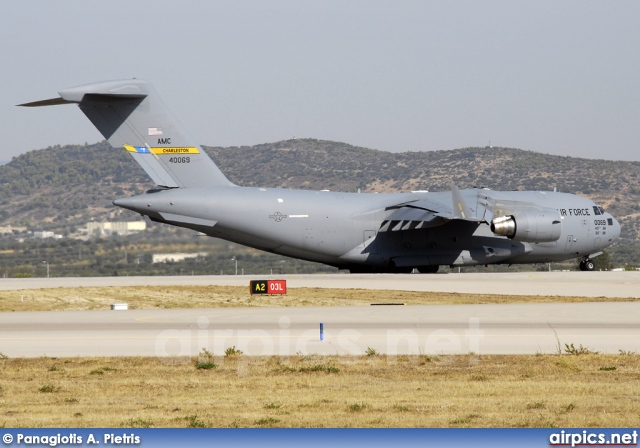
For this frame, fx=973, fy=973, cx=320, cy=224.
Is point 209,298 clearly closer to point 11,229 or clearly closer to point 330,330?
point 330,330

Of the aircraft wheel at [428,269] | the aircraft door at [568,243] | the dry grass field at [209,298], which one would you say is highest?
the aircraft door at [568,243]

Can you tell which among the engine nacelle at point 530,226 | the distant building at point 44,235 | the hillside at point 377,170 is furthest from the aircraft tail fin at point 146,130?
the hillside at point 377,170

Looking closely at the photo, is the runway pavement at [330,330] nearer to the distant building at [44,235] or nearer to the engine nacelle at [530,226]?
the engine nacelle at [530,226]

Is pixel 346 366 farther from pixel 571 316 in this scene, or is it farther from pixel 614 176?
pixel 614 176

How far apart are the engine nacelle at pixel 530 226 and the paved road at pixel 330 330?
1276cm

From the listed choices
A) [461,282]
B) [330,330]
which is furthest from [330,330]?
[461,282]

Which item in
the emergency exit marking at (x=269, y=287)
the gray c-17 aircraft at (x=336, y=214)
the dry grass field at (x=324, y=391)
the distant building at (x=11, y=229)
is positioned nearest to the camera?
the dry grass field at (x=324, y=391)

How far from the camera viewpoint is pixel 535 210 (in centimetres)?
4297

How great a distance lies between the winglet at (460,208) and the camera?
128 feet

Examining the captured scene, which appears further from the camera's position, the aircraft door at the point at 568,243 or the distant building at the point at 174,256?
the aircraft door at the point at 568,243

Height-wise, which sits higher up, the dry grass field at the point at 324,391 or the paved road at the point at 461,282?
the paved road at the point at 461,282

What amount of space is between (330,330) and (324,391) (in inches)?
299

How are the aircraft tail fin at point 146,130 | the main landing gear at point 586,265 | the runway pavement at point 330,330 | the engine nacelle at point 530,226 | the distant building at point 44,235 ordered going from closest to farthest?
the runway pavement at point 330,330 → the aircraft tail fin at point 146,130 → the engine nacelle at point 530,226 → the distant building at point 44,235 → the main landing gear at point 586,265

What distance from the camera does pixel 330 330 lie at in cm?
2209
